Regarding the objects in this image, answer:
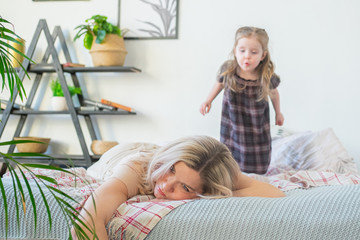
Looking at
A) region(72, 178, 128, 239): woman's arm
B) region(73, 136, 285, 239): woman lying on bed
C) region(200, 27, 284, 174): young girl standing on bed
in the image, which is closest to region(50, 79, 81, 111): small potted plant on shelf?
region(200, 27, 284, 174): young girl standing on bed

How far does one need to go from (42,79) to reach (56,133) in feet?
1.44

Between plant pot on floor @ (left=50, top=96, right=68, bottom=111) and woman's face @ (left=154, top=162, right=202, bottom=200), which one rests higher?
woman's face @ (left=154, top=162, right=202, bottom=200)

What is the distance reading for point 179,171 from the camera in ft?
4.24

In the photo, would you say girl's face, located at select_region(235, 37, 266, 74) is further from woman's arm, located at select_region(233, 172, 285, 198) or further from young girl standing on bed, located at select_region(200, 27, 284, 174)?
woman's arm, located at select_region(233, 172, 285, 198)

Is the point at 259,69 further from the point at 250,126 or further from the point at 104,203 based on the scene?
the point at 104,203

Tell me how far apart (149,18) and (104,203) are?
8.56ft

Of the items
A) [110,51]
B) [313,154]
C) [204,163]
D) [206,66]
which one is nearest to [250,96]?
[313,154]

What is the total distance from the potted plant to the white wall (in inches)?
7.2

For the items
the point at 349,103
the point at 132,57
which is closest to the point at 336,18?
the point at 349,103

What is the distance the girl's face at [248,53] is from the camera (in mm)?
2385

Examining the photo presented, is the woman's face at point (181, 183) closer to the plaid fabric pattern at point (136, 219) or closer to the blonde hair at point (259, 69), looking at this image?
the plaid fabric pattern at point (136, 219)

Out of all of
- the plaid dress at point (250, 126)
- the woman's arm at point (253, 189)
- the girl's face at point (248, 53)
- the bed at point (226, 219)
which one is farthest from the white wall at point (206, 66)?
the bed at point (226, 219)

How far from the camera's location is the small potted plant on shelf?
3488 mm

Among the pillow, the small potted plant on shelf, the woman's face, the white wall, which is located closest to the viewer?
the woman's face
